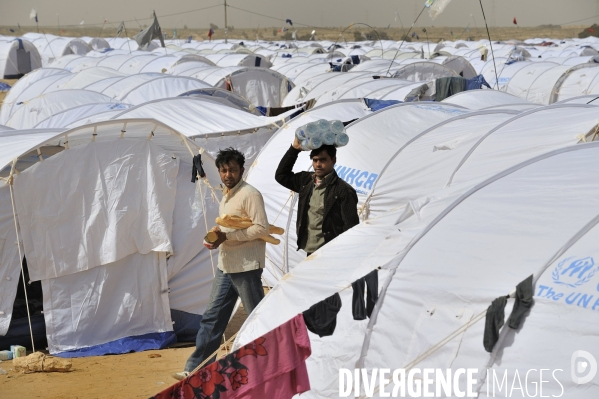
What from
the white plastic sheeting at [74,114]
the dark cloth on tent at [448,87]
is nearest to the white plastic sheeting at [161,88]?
the white plastic sheeting at [74,114]

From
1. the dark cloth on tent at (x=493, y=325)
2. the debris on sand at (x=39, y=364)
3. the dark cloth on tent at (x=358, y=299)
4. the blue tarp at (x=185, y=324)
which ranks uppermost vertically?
the dark cloth on tent at (x=493, y=325)

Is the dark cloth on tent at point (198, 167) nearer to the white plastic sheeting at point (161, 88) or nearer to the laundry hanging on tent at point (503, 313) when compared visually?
the laundry hanging on tent at point (503, 313)

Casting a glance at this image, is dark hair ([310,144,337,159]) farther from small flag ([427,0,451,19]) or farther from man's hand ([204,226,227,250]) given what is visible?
small flag ([427,0,451,19])

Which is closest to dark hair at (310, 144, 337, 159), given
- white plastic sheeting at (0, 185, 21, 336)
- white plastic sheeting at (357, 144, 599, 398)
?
white plastic sheeting at (357, 144, 599, 398)

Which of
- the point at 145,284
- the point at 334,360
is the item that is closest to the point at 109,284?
the point at 145,284

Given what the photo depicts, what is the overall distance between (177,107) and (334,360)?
784 centimetres

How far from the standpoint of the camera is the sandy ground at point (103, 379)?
6.70m

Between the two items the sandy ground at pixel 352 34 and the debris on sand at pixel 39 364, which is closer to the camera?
the debris on sand at pixel 39 364

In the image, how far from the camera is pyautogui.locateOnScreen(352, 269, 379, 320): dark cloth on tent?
4.75 m

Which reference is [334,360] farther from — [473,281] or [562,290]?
[562,290]

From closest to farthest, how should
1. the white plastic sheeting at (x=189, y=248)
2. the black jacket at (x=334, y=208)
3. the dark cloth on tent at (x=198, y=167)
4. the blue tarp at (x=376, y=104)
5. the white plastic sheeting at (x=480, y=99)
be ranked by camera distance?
the black jacket at (x=334, y=208), the dark cloth on tent at (x=198, y=167), the white plastic sheeting at (x=189, y=248), the blue tarp at (x=376, y=104), the white plastic sheeting at (x=480, y=99)

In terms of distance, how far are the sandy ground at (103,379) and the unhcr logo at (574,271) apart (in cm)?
370

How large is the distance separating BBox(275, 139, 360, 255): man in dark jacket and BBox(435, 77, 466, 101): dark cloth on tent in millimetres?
9819

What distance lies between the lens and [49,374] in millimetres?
7168
